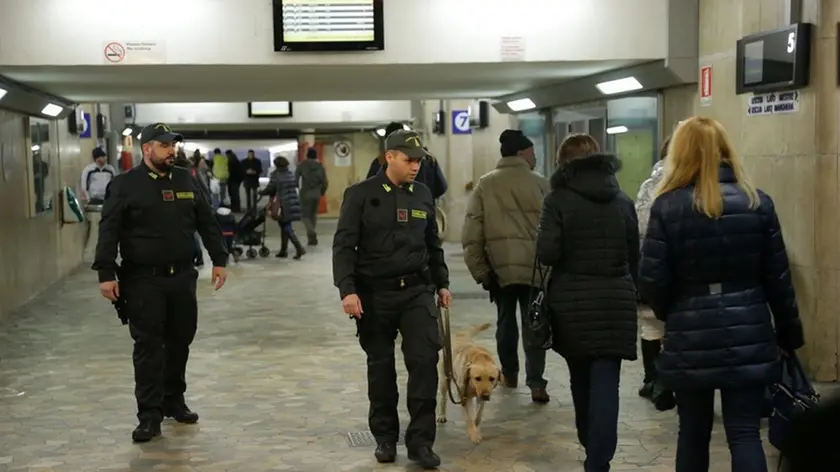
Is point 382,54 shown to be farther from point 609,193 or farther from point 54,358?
point 609,193

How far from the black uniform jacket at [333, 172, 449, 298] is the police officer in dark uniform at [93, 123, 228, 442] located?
3.65ft

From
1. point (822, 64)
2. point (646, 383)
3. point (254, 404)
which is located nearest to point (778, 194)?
point (822, 64)

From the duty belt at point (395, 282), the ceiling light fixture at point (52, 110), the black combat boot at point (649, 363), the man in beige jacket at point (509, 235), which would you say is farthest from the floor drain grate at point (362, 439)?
the ceiling light fixture at point (52, 110)

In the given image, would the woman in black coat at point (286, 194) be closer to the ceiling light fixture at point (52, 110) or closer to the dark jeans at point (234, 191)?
the ceiling light fixture at point (52, 110)

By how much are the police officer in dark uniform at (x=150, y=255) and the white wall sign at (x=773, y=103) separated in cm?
370

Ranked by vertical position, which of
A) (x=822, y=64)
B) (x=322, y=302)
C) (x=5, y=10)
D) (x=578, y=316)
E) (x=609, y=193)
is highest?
(x=5, y=10)

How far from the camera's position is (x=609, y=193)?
4.56 m

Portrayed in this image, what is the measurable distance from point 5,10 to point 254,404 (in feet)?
12.0

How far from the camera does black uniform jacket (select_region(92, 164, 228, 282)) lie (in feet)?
18.1

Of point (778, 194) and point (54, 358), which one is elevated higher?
point (778, 194)

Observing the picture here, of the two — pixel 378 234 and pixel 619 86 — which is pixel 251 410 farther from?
pixel 619 86

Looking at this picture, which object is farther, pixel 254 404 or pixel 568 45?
pixel 568 45

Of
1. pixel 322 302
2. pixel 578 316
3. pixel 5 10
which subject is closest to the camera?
pixel 578 316

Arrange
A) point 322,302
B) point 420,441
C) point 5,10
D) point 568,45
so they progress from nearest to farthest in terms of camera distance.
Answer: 1. point 420,441
2. point 5,10
3. point 568,45
4. point 322,302
